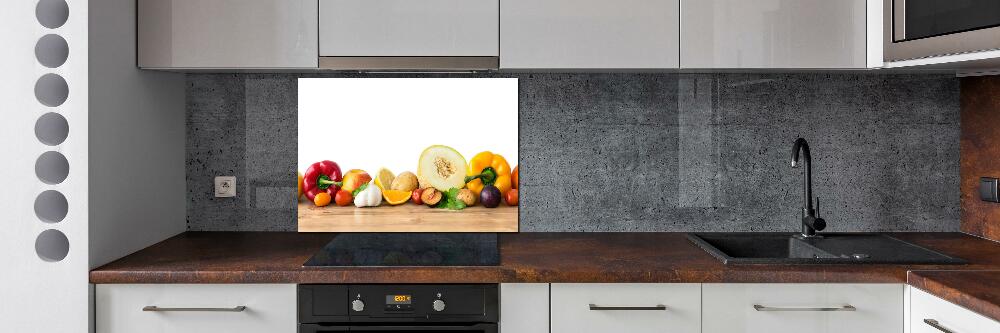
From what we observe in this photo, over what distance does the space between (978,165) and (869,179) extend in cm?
32

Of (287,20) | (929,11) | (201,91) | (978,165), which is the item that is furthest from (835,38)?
(201,91)

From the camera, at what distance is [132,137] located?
211cm

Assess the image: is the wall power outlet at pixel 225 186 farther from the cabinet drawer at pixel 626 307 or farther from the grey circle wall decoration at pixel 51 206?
the cabinet drawer at pixel 626 307

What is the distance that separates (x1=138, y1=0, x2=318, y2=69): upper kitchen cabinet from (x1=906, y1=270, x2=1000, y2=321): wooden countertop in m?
1.73

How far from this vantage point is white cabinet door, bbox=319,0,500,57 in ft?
6.98

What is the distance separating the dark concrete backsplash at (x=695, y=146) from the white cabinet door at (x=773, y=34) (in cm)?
35

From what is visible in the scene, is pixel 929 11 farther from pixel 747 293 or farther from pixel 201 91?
pixel 201 91

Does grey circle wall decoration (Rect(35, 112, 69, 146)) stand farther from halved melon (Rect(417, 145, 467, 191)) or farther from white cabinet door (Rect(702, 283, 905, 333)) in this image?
white cabinet door (Rect(702, 283, 905, 333))

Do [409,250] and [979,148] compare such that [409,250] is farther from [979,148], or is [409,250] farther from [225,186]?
[979,148]

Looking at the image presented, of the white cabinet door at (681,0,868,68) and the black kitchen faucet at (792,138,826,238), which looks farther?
the black kitchen faucet at (792,138,826,238)

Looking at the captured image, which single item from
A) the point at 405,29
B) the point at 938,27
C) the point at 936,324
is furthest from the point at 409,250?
the point at 938,27

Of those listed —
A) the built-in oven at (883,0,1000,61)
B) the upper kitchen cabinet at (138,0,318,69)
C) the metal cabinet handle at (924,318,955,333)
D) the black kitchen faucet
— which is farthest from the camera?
the black kitchen faucet

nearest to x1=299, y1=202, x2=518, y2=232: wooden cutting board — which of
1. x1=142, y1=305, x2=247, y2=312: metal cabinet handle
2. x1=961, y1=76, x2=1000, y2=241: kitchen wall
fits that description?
x1=142, y1=305, x2=247, y2=312: metal cabinet handle

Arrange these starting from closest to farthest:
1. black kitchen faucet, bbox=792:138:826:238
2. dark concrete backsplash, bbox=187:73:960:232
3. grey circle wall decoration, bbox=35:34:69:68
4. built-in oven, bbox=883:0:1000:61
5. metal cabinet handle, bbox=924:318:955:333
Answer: metal cabinet handle, bbox=924:318:955:333 → built-in oven, bbox=883:0:1000:61 → grey circle wall decoration, bbox=35:34:69:68 → black kitchen faucet, bbox=792:138:826:238 → dark concrete backsplash, bbox=187:73:960:232
